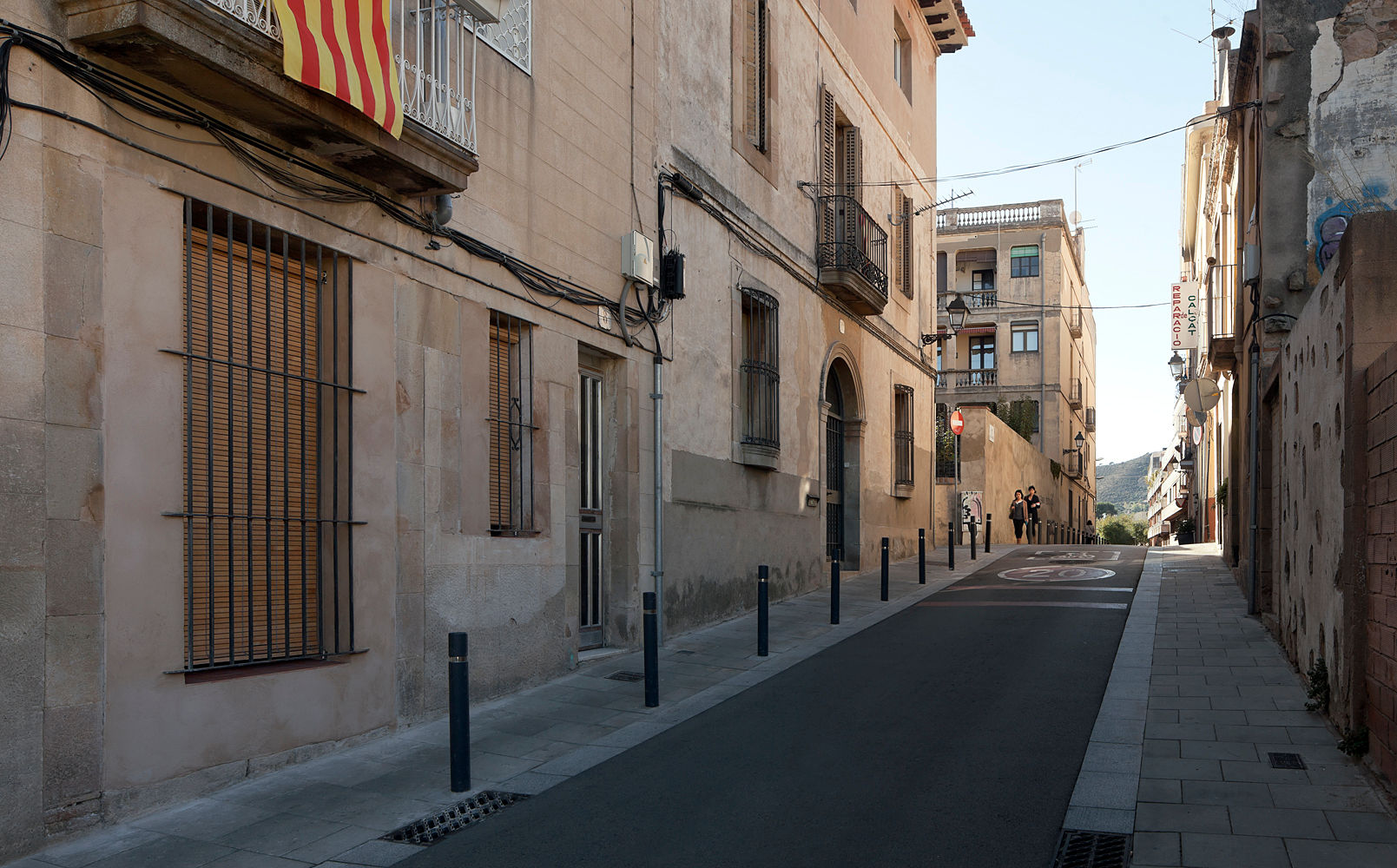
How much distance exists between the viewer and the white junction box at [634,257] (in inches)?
446

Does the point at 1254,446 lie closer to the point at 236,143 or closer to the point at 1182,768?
the point at 1182,768

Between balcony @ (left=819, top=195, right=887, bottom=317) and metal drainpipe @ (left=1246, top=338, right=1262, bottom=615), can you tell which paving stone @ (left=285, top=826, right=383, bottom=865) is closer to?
metal drainpipe @ (left=1246, top=338, right=1262, bottom=615)

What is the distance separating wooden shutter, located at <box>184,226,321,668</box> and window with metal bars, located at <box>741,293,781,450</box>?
7641 mm

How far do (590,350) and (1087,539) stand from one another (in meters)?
48.2

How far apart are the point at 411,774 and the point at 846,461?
13.4 meters

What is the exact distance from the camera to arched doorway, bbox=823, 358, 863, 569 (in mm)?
19000

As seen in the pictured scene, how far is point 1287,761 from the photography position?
6660mm

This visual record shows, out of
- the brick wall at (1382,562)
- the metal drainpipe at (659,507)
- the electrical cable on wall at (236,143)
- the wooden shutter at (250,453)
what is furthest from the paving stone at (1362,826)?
the metal drainpipe at (659,507)

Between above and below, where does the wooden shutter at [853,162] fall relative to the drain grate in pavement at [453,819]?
above

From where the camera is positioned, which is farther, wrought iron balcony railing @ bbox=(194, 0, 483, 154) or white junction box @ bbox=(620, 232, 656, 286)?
white junction box @ bbox=(620, 232, 656, 286)

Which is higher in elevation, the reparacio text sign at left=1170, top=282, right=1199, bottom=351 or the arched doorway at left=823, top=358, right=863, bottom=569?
the reparacio text sign at left=1170, top=282, right=1199, bottom=351

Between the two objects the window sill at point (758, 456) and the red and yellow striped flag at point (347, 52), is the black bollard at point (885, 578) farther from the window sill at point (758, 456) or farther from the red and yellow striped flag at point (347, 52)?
the red and yellow striped flag at point (347, 52)

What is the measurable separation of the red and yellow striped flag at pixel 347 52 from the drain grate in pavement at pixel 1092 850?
18.4 ft

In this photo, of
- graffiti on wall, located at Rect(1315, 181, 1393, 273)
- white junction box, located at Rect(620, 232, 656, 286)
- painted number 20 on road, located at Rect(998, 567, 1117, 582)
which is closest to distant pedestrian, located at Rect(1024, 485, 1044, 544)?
painted number 20 on road, located at Rect(998, 567, 1117, 582)
